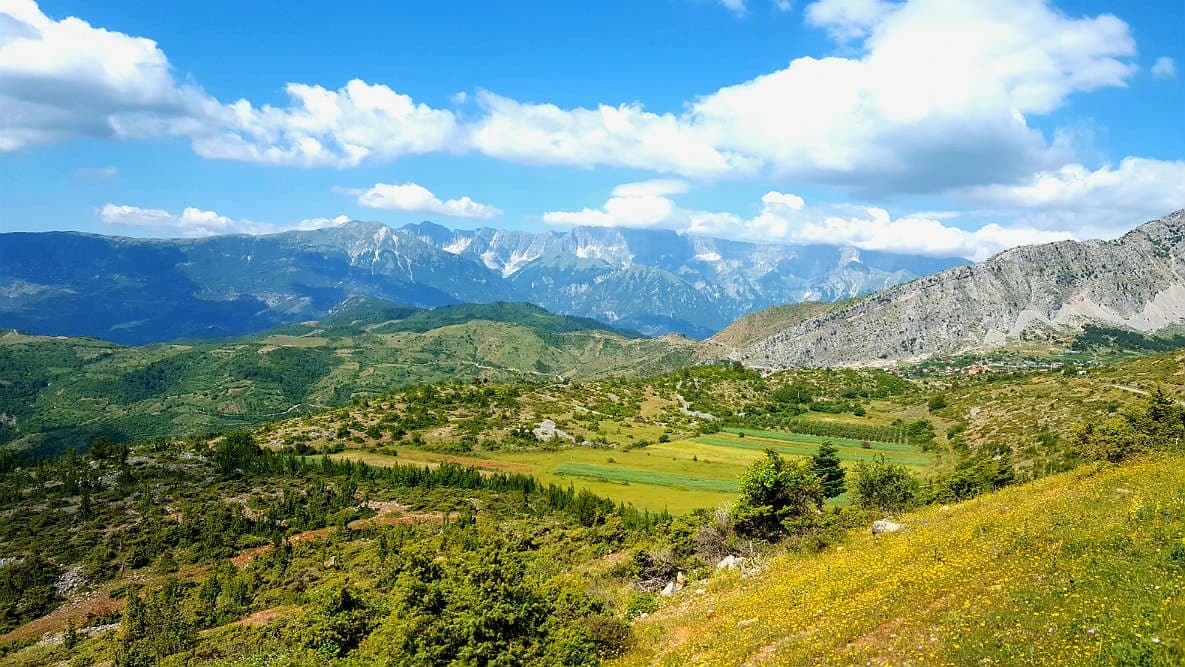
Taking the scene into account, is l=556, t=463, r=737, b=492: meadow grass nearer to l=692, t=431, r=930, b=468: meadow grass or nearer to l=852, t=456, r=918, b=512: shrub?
l=692, t=431, r=930, b=468: meadow grass

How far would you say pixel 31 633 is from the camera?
54.8 m

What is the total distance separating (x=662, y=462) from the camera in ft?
456

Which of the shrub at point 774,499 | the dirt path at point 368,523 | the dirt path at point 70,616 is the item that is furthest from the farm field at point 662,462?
the dirt path at point 70,616

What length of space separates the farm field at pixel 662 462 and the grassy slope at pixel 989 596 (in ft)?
220

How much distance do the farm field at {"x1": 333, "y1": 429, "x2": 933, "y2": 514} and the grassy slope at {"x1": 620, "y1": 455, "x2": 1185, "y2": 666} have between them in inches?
2644

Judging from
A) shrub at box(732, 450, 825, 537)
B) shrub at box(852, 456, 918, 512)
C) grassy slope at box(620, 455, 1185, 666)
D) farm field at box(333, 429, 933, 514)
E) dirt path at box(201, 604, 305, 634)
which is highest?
grassy slope at box(620, 455, 1185, 666)

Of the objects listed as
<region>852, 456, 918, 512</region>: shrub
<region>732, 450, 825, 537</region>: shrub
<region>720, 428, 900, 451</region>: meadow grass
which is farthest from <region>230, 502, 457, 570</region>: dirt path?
<region>720, 428, 900, 451</region>: meadow grass

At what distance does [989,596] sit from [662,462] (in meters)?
119

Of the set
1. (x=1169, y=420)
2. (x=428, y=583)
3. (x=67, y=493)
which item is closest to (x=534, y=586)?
(x=428, y=583)

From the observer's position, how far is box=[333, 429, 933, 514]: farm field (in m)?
111

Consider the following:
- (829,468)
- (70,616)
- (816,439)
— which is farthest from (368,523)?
(816,439)

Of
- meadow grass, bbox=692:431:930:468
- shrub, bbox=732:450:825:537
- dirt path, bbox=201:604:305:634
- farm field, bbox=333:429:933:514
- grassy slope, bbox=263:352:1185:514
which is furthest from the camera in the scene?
meadow grass, bbox=692:431:930:468

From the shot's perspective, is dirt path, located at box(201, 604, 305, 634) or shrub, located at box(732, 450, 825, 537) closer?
Answer: dirt path, located at box(201, 604, 305, 634)

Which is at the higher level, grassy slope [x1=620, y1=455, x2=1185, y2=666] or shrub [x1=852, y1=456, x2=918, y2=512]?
grassy slope [x1=620, y1=455, x2=1185, y2=666]
